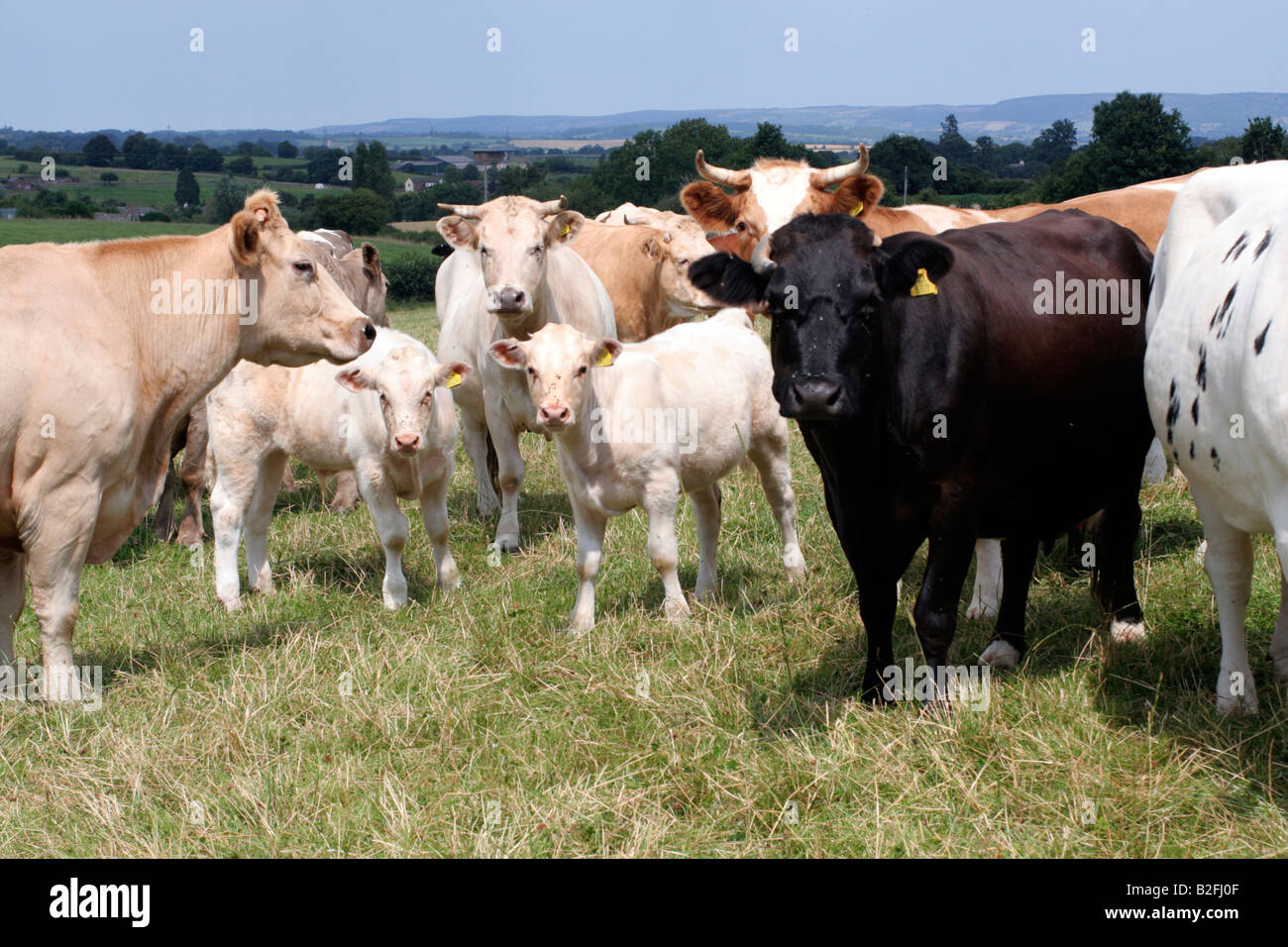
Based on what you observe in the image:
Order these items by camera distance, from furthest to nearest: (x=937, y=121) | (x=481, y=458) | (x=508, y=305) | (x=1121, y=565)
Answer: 1. (x=937, y=121)
2. (x=481, y=458)
3. (x=508, y=305)
4. (x=1121, y=565)

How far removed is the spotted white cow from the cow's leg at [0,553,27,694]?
5289 mm

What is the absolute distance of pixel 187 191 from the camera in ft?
189

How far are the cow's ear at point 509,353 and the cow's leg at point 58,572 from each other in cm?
206

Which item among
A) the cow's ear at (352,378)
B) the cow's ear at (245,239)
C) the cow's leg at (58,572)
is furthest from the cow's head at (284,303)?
the cow's leg at (58,572)

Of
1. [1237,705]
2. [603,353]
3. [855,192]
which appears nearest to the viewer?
[1237,705]

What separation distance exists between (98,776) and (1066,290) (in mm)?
4589

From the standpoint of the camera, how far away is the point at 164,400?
19.4 feet

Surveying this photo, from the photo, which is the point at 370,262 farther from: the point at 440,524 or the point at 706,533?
the point at 706,533

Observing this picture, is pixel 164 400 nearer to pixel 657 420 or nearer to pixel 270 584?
pixel 270 584

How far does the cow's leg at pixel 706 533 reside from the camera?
6855 mm

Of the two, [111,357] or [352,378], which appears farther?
[352,378]

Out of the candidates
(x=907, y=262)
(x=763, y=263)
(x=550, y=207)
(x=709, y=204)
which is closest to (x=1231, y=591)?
(x=907, y=262)

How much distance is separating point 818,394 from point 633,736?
170 cm

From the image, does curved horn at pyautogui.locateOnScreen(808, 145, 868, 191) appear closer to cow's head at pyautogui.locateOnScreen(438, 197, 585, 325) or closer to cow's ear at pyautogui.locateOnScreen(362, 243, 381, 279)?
cow's head at pyautogui.locateOnScreen(438, 197, 585, 325)
